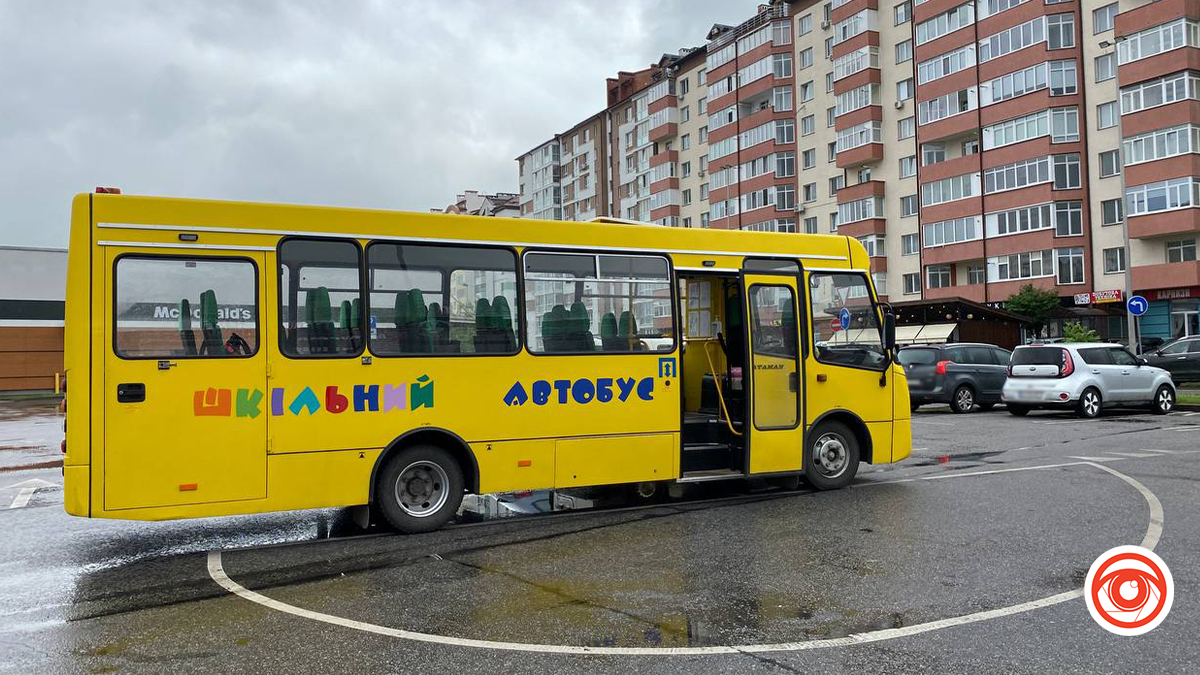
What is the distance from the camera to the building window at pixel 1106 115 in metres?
45.1

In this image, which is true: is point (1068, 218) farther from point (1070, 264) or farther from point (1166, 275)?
point (1166, 275)

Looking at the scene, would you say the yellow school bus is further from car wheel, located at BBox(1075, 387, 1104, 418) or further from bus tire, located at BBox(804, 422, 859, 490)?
car wheel, located at BBox(1075, 387, 1104, 418)

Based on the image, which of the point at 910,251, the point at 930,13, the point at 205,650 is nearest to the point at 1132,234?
the point at 910,251

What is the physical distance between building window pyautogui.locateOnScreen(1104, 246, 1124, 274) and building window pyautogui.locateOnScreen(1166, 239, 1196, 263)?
2141 mm

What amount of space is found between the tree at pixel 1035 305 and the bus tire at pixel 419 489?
42.3 metres

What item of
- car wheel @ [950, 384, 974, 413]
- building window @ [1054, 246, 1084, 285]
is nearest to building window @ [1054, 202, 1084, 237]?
A: building window @ [1054, 246, 1084, 285]

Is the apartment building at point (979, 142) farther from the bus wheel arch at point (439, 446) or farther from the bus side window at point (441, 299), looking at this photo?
the bus wheel arch at point (439, 446)

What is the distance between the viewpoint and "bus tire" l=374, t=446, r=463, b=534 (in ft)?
26.7

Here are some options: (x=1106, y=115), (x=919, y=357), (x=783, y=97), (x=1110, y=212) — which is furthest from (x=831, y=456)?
(x=783, y=97)

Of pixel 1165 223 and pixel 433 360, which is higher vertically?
pixel 1165 223

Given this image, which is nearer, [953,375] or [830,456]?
[830,456]

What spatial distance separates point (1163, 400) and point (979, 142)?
1328 inches

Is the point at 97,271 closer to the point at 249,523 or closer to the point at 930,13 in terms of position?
the point at 249,523

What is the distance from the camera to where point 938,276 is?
Answer: 5412cm
